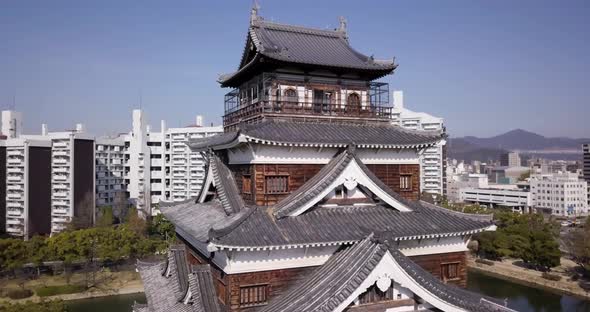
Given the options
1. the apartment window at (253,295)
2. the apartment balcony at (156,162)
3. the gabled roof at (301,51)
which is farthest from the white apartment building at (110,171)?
the apartment window at (253,295)

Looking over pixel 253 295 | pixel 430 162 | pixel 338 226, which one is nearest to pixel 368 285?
pixel 338 226

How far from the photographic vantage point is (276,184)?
12.6 metres

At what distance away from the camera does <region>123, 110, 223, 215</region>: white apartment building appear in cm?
6562

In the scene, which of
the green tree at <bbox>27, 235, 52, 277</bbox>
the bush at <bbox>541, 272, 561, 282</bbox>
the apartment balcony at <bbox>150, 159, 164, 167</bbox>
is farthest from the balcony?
the apartment balcony at <bbox>150, 159, 164, 167</bbox>

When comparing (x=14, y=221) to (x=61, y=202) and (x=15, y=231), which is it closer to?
(x=15, y=231)

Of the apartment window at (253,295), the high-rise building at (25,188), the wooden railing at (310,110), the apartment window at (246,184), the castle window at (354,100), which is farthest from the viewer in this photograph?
the high-rise building at (25,188)

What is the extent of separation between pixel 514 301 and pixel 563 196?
56.3 meters

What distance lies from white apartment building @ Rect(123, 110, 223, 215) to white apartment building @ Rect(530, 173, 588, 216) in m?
64.1

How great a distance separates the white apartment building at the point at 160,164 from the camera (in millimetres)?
65625

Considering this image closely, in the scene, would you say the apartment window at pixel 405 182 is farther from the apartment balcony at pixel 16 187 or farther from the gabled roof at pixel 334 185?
the apartment balcony at pixel 16 187

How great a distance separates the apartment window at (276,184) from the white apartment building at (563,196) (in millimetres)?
86331

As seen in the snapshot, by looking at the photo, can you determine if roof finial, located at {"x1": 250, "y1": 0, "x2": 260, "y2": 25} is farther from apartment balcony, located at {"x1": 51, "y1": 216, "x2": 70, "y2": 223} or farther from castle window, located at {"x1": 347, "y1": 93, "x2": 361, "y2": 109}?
apartment balcony, located at {"x1": 51, "y1": 216, "x2": 70, "y2": 223}

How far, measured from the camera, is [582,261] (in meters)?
42.2

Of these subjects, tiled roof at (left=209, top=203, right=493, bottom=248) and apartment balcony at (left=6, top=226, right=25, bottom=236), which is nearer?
tiled roof at (left=209, top=203, right=493, bottom=248)
